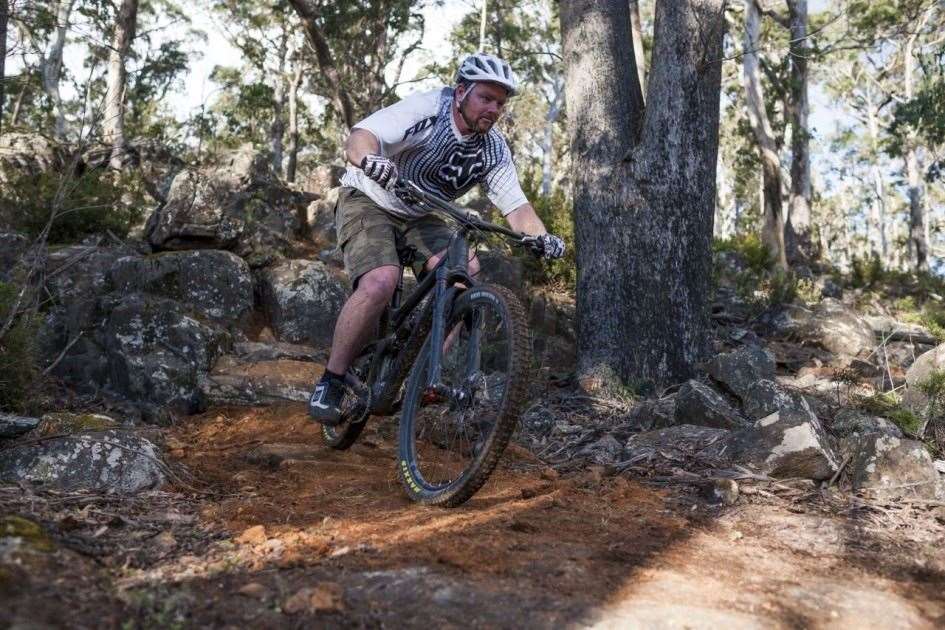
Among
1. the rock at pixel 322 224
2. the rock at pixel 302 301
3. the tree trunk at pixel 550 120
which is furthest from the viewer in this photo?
the tree trunk at pixel 550 120

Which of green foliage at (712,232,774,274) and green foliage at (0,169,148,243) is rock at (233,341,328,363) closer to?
green foliage at (0,169,148,243)

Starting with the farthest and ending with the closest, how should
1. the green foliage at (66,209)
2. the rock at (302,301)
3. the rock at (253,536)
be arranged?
the green foliage at (66,209), the rock at (302,301), the rock at (253,536)

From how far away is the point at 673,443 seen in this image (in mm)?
4684

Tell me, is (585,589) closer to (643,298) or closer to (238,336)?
(643,298)

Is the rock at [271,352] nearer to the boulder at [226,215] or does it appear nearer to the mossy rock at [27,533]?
the boulder at [226,215]

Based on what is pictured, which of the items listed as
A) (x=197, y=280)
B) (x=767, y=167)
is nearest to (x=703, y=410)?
(x=197, y=280)

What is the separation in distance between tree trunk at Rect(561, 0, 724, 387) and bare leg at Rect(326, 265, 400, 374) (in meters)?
2.42

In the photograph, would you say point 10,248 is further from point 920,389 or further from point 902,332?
point 902,332

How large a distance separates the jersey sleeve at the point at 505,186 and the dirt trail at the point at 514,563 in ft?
4.51

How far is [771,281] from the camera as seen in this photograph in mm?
11016

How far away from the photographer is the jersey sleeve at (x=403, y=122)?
3908 mm

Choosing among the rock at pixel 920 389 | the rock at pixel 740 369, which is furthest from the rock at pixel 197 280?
the rock at pixel 920 389

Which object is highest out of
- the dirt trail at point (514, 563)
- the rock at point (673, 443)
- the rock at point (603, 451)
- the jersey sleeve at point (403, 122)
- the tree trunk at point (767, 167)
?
the tree trunk at point (767, 167)

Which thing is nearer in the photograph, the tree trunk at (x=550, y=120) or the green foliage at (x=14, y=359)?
the green foliage at (x=14, y=359)
